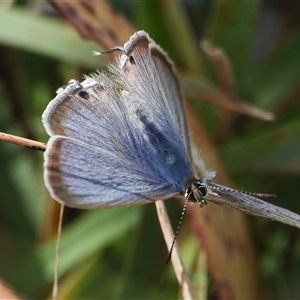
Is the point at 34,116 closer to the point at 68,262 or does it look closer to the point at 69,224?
the point at 69,224

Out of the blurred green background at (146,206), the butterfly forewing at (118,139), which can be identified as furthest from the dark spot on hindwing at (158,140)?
the blurred green background at (146,206)

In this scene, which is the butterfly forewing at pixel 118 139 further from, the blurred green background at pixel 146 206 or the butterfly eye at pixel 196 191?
the blurred green background at pixel 146 206

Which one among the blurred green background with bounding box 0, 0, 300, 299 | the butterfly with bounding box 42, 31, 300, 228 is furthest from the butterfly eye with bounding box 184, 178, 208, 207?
the blurred green background with bounding box 0, 0, 300, 299

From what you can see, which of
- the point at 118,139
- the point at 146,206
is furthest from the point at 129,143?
the point at 146,206

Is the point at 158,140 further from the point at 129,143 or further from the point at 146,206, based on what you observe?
the point at 146,206

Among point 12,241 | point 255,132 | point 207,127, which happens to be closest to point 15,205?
point 12,241

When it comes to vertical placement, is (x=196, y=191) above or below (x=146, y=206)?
below

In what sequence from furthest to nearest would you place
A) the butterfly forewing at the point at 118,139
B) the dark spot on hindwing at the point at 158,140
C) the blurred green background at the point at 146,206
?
the blurred green background at the point at 146,206, the dark spot on hindwing at the point at 158,140, the butterfly forewing at the point at 118,139

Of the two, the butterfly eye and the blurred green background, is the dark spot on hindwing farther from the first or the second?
the blurred green background
